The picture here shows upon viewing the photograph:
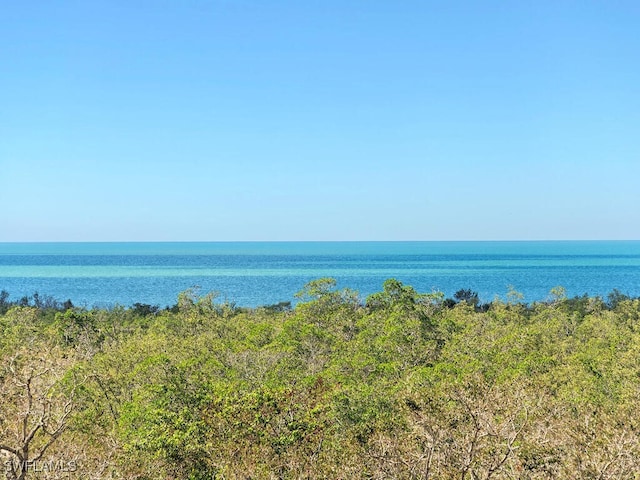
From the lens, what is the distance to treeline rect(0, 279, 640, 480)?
66.1ft

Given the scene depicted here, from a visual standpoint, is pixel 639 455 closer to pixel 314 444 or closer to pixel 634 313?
pixel 314 444

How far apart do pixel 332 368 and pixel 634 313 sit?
197 feet

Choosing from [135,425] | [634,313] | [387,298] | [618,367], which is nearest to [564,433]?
[618,367]

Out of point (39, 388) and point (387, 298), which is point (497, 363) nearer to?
point (387, 298)

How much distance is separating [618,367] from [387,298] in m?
26.5

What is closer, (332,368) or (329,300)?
(332,368)

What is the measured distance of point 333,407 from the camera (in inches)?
1177

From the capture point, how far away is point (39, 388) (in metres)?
19.1

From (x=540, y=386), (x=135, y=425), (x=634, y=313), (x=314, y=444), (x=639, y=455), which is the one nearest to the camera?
(x=639, y=455)

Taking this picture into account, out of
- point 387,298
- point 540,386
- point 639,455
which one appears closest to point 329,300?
point 387,298

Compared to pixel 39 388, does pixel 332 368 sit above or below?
below

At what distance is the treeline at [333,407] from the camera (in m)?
20.2

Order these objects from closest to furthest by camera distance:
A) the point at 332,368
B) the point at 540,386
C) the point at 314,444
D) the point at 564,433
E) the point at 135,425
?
the point at 564,433
the point at 314,444
the point at 135,425
the point at 540,386
the point at 332,368

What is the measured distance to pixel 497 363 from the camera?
42094 mm
